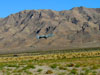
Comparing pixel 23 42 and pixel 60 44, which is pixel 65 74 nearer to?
pixel 60 44

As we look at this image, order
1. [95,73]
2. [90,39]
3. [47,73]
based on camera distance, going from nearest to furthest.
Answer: [95,73]
[47,73]
[90,39]

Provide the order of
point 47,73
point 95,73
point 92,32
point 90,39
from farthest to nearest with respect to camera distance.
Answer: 1. point 92,32
2. point 90,39
3. point 47,73
4. point 95,73

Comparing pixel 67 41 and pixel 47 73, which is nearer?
pixel 47 73

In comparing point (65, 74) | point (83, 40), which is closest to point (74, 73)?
point (65, 74)

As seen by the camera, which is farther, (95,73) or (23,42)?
(23,42)

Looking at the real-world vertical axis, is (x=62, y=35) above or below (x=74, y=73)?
above

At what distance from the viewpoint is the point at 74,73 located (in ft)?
69.4

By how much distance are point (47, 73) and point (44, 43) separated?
160 meters

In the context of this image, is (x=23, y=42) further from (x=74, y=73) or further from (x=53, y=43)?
(x=74, y=73)

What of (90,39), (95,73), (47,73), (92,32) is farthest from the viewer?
(92,32)

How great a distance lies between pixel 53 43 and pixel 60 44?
464 cm

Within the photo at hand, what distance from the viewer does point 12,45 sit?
194 meters

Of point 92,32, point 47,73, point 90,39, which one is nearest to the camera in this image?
point 47,73

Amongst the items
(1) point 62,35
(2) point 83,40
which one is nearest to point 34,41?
(1) point 62,35
